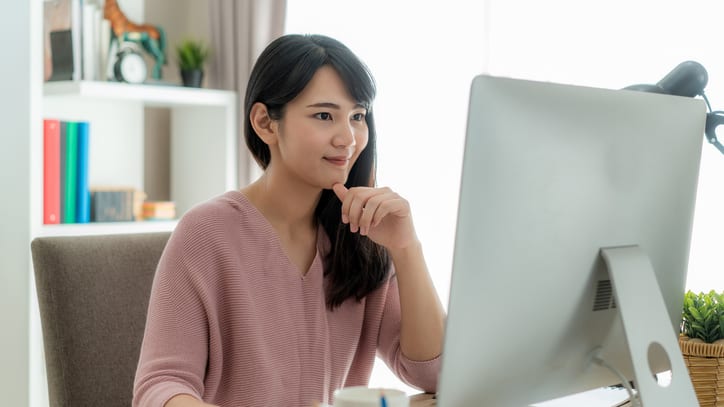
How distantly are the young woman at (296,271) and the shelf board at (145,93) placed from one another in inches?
54.5

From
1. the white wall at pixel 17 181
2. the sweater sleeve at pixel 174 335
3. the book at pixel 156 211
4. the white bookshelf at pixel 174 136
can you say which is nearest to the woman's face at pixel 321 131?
the sweater sleeve at pixel 174 335

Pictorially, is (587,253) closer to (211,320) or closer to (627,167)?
(627,167)

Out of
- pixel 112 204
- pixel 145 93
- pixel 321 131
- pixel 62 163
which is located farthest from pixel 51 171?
pixel 321 131

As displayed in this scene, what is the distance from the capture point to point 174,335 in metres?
1.26

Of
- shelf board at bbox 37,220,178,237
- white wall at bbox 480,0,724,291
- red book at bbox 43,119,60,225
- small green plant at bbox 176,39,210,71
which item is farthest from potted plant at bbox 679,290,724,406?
small green plant at bbox 176,39,210,71

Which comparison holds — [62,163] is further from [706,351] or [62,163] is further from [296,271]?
[706,351]

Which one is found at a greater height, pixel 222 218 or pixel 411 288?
pixel 222 218

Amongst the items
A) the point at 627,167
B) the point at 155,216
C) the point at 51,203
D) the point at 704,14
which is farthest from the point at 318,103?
the point at 155,216

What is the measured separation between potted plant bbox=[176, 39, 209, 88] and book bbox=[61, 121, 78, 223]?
0.51 m

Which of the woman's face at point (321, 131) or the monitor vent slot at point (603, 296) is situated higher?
the woman's face at point (321, 131)

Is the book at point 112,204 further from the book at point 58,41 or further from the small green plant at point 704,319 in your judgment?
the small green plant at point 704,319

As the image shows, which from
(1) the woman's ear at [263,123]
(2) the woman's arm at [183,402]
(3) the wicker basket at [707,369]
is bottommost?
(2) the woman's arm at [183,402]

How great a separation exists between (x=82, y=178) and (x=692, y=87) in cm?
208

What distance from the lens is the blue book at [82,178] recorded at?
2750mm
